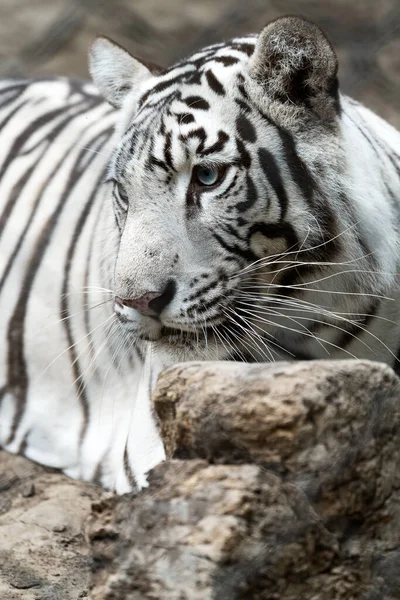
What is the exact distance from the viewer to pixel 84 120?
2.87m

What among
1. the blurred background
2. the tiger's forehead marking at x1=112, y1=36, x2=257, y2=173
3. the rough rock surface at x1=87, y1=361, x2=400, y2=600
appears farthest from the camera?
the blurred background

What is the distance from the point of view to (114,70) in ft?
7.16

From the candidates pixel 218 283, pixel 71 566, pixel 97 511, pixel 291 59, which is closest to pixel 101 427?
pixel 71 566

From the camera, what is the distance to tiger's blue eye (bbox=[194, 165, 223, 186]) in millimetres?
1774

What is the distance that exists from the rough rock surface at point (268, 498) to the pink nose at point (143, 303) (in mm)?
405

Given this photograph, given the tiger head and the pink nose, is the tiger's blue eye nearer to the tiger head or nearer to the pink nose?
the tiger head

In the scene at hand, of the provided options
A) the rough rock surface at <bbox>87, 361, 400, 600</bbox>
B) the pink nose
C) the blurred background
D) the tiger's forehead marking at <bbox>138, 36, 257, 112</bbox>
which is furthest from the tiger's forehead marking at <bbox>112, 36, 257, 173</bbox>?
the blurred background

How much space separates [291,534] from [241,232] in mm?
733

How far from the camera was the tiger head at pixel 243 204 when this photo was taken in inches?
67.9

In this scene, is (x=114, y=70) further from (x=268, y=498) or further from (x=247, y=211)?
(x=268, y=498)

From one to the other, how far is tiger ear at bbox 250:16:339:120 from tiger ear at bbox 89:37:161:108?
0.39 metres

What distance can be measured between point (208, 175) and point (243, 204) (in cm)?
8

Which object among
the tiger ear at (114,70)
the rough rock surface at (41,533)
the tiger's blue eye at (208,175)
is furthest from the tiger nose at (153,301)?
the tiger ear at (114,70)

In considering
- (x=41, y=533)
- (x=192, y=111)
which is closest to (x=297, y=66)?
(x=192, y=111)
